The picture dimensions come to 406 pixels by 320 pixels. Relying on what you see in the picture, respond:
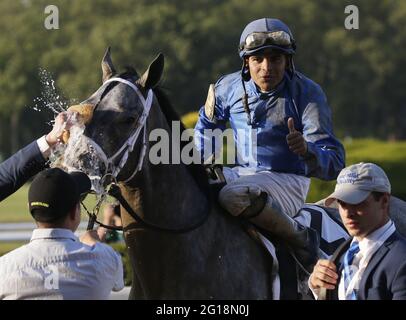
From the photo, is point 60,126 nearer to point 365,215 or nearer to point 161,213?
point 161,213

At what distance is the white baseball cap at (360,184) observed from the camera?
366 cm

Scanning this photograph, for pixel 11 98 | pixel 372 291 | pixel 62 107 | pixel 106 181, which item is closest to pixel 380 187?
pixel 372 291

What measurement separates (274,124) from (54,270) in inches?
86.2

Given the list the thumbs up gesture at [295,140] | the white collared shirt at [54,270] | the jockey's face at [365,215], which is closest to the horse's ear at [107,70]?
the thumbs up gesture at [295,140]

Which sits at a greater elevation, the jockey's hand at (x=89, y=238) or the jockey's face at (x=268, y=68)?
the jockey's face at (x=268, y=68)

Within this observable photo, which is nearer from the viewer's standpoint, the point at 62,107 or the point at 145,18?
the point at 62,107

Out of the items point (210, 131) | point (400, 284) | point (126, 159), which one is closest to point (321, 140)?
point (210, 131)

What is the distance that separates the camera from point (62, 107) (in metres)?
4.92

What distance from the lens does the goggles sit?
17.8ft

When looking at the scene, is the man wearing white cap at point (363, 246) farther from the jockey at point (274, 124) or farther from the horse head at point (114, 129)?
the jockey at point (274, 124)

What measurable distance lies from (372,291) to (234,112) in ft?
7.45

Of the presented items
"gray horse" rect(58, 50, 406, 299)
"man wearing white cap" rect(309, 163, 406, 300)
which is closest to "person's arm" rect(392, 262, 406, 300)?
"man wearing white cap" rect(309, 163, 406, 300)

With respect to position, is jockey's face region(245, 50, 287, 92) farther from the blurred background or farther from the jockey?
the blurred background

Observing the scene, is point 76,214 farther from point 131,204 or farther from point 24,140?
point 24,140
